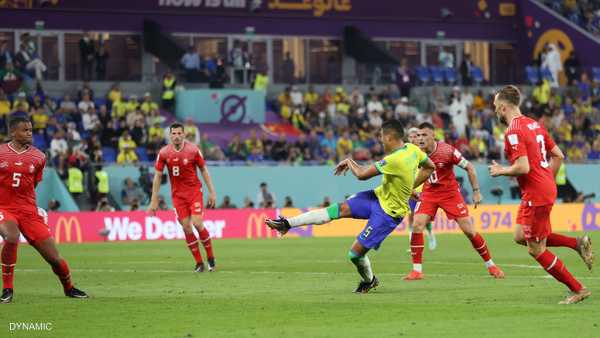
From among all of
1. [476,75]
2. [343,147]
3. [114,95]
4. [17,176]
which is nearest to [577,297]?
[17,176]

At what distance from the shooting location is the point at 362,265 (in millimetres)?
16781

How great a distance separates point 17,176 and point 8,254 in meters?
1.09

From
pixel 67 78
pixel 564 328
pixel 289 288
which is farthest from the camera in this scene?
pixel 67 78

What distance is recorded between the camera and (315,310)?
1461 cm

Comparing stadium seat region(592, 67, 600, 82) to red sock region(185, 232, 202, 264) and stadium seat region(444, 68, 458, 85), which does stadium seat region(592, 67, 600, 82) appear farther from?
red sock region(185, 232, 202, 264)

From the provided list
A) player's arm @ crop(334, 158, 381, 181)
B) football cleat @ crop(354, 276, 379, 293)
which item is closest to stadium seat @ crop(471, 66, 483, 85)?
football cleat @ crop(354, 276, 379, 293)

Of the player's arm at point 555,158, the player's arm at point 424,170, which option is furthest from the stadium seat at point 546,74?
the player's arm at point 555,158

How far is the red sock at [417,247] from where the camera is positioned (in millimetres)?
20047

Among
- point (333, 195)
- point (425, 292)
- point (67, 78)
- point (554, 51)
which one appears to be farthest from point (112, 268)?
point (554, 51)

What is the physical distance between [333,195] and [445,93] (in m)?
11.9

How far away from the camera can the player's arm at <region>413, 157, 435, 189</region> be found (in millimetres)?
17609

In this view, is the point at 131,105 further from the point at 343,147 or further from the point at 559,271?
Answer: the point at 559,271

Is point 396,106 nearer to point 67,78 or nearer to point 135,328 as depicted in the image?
point 67,78

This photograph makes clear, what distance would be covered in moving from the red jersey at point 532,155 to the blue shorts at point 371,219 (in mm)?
2419
